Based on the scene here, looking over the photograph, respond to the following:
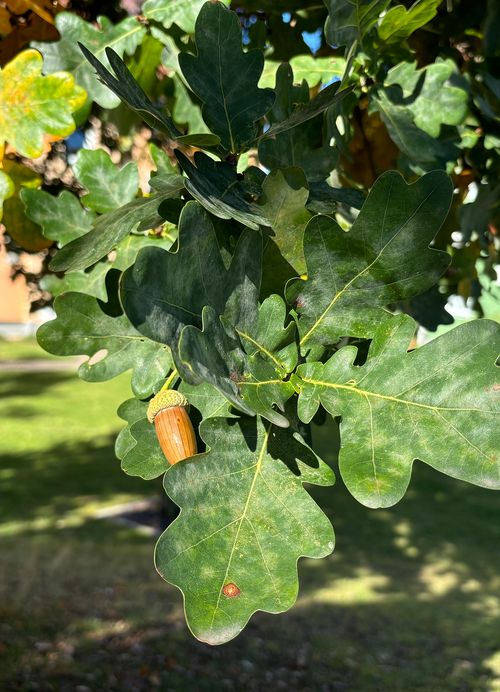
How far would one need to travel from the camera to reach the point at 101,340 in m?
0.80

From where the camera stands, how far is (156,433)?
71cm

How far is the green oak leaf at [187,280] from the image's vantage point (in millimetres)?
546

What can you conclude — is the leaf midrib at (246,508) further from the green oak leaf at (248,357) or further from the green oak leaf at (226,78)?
the green oak leaf at (226,78)

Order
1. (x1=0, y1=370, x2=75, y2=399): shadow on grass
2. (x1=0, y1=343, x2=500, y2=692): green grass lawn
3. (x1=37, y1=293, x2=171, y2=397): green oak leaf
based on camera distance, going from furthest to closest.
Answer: (x1=0, y1=370, x2=75, y2=399): shadow on grass < (x1=0, y1=343, x2=500, y2=692): green grass lawn < (x1=37, y1=293, x2=171, y2=397): green oak leaf

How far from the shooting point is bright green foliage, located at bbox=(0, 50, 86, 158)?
860 millimetres

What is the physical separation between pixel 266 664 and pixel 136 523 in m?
2.38

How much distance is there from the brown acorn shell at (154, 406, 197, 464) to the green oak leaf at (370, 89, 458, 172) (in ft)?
1.64

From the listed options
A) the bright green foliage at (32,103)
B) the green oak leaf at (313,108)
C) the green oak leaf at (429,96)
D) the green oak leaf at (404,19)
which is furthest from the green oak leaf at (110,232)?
the green oak leaf at (429,96)

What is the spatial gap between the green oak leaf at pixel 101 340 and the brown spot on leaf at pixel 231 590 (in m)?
0.22

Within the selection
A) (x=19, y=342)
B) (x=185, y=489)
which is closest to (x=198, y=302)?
(x=185, y=489)

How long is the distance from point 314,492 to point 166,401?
6776 millimetres

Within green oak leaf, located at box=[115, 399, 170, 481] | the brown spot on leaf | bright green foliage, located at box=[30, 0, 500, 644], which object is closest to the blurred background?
bright green foliage, located at box=[30, 0, 500, 644]

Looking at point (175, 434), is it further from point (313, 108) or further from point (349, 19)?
point (349, 19)

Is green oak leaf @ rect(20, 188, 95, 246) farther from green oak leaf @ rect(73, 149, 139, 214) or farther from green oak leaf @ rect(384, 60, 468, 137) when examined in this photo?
green oak leaf @ rect(384, 60, 468, 137)
